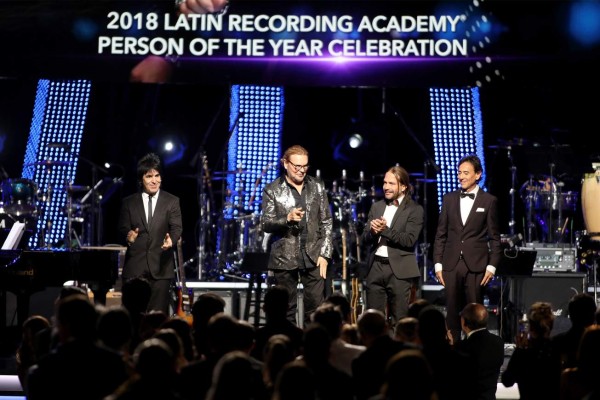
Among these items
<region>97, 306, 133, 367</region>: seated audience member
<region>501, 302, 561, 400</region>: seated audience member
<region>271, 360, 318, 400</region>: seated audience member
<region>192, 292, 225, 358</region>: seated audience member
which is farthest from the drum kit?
<region>271, 360, 318, 400</region>: seated audience member

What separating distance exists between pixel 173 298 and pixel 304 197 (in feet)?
9.49

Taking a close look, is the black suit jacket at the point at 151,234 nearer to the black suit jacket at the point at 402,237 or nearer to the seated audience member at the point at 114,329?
the black suit jacket at the point at 402,237

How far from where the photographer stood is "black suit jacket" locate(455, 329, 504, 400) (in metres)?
7.03

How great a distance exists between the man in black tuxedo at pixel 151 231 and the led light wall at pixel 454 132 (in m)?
5.91

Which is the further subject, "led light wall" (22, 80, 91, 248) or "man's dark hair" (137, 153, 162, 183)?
"led light wall" (22, 80, 91, 248)

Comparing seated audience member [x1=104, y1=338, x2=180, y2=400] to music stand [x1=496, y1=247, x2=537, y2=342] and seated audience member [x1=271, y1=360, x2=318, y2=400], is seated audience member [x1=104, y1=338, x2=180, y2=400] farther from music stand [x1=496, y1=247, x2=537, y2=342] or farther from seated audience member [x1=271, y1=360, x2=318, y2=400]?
music stand [x1=496, y1=247, x2=537, y2=342]

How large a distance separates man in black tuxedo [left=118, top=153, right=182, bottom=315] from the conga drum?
457cm

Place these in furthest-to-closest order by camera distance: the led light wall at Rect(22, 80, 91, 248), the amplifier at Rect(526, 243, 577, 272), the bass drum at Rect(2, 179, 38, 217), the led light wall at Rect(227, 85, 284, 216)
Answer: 1. the led light wall at Rect(227, 85, 284, 216)
2. the led light wall at Rect(22, 80, 91, 248)
3. the bass drum at Rect(2, 179, 38, 217)
4. the amplifier at Rect(526, 243, 577, 272)

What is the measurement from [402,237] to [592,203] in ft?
9.18

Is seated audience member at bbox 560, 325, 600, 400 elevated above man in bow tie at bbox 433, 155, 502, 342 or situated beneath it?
situated beneath

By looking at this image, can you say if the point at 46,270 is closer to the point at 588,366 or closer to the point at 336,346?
the point at 336,346

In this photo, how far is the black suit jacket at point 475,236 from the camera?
9.31 m

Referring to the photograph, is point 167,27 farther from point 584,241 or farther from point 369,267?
point 584,241

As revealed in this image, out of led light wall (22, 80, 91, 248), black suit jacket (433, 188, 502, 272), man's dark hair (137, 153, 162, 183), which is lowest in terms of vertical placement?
black suit jacket (433, 188, 502, 272)
